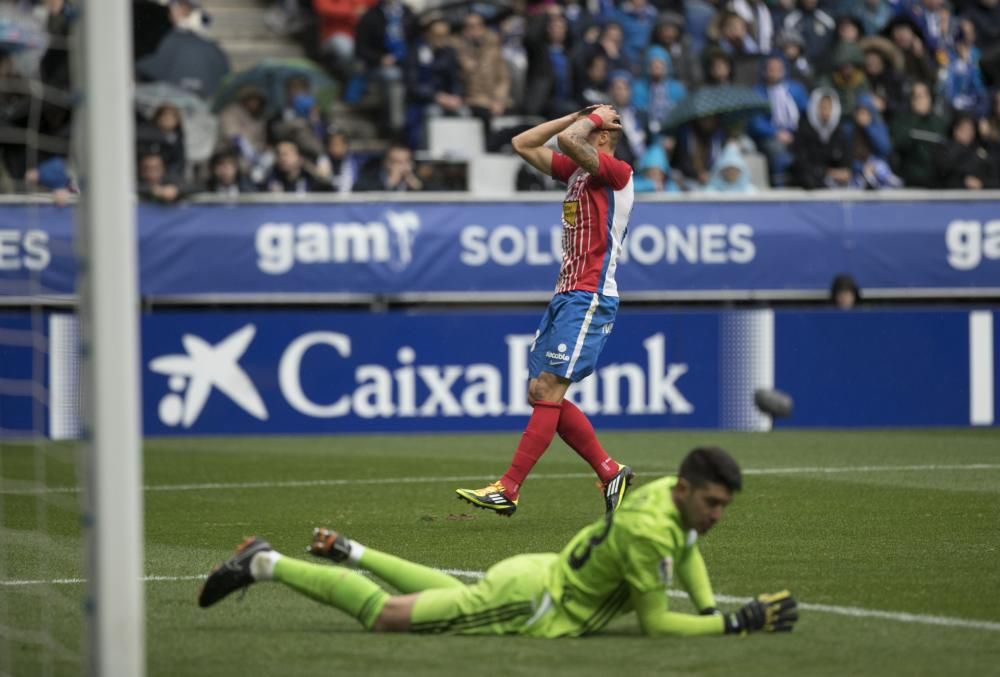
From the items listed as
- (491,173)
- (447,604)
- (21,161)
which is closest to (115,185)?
(447,604)

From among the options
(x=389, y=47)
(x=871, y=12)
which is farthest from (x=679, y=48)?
(x=389, y=47)

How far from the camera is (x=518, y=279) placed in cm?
1914

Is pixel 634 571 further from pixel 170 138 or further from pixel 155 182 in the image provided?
pixel 170 138

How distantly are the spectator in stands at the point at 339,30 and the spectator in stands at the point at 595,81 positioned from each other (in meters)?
2.77

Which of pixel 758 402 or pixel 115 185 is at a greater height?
pixel 115 185

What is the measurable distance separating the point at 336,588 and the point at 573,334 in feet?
13.1

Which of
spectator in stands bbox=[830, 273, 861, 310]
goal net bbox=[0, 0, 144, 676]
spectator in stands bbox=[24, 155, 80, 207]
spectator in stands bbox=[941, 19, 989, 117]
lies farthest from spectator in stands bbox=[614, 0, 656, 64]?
goal net bbox=[0, 0, 144, 676]

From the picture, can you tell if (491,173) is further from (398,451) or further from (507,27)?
(398,451)

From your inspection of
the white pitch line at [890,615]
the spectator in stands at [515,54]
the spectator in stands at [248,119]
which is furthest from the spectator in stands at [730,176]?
the white pitch line at [890,615]

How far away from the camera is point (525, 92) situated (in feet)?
69.3

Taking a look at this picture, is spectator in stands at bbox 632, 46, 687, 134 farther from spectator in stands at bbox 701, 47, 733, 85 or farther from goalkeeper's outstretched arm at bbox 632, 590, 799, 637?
goalkeeper's outstretched arm at bbox 632, 590, 799, 637

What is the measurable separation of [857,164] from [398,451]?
781 centimetres

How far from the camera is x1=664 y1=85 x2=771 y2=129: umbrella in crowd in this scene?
2052 centimetres

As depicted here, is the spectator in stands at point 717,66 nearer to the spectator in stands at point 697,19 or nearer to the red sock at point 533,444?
the spectator in stands at point 697,19
